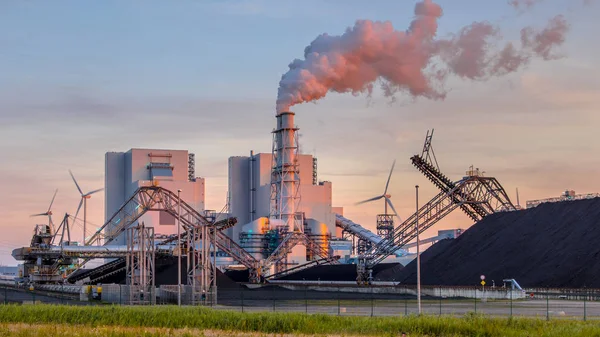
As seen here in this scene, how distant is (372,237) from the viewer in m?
157

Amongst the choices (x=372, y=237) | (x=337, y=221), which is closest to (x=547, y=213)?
(x=372, y=237)

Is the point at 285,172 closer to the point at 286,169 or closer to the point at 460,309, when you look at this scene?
the point at 286,169

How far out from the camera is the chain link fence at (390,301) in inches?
2291

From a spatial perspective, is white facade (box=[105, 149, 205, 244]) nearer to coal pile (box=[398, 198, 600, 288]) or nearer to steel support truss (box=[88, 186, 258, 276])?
steel support truss (box=[88, 186, 258, 276])

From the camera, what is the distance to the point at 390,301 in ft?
242

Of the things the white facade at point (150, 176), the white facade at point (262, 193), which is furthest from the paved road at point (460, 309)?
the white facade at point (150, 176)

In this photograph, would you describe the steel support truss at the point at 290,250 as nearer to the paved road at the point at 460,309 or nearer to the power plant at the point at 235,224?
the power plant at the point at 235,224

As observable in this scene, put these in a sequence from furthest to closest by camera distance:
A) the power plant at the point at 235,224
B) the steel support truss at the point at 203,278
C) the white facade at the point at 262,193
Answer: the white facade at the point at 262,193, the power plant at the point at 235,224, the steel support truss at the point at 203,278

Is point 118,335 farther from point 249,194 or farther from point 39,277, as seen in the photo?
point 249,194

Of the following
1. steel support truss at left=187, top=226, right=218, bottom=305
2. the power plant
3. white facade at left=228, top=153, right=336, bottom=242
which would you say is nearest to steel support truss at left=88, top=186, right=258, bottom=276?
the power plant

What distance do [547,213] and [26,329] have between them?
7081cm

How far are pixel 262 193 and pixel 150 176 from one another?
65.5 ft

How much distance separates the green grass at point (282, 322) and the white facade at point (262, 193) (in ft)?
328

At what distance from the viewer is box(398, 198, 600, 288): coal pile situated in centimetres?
8319
